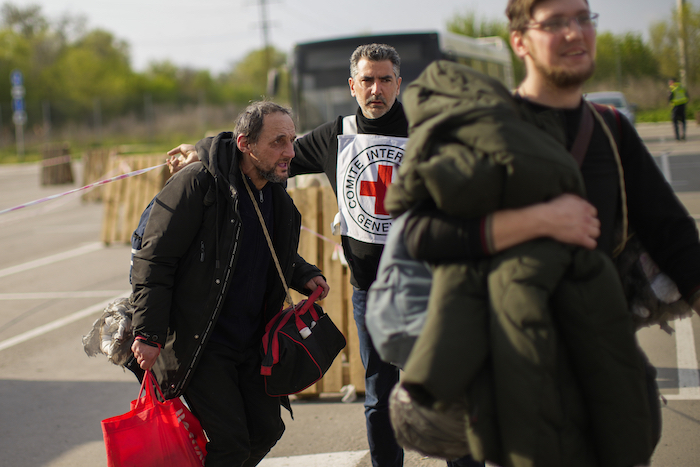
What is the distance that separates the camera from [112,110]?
4831cm

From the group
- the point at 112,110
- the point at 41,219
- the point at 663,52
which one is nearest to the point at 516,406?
the point at 41,219

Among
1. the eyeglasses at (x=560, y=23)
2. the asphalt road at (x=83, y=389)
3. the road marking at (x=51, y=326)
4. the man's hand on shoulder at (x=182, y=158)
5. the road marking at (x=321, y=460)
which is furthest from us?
the road marking at (x=51, y=326)

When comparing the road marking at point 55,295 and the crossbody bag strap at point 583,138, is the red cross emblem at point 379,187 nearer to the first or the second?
the crossbody bag strap at point 583,138

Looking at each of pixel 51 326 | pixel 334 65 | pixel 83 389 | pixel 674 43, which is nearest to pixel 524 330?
pixel 83 389

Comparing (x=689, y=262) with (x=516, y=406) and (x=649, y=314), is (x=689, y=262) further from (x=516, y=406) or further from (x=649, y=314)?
(x=516, y=406)

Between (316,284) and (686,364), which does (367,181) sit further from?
(686,364)

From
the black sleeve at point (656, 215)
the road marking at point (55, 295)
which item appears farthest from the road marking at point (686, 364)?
the road marking at point (55, 295)

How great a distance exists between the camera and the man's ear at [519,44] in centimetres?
181

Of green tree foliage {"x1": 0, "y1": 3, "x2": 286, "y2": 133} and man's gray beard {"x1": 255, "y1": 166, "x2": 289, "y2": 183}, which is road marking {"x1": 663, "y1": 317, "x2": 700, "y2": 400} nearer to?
man's gray beard {"x1": 255, "y1": 166, "x2": 289, "y2": 183}

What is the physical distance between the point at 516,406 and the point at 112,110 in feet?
168

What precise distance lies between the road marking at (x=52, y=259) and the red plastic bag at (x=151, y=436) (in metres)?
7.49

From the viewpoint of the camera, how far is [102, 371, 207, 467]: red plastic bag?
268 centimetres

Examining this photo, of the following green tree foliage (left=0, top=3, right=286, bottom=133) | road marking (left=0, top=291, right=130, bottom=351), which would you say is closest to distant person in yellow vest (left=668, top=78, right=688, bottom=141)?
road marking (left=0, top=291, right=130, bottom=351)

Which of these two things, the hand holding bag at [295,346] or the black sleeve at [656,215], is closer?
the black sleeve at [656,215]
